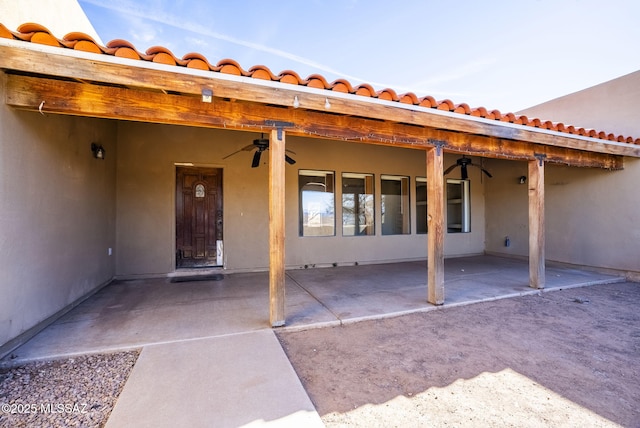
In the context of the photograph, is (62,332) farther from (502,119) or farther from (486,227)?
(486,227)

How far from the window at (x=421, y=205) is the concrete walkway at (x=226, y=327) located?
5.78ft

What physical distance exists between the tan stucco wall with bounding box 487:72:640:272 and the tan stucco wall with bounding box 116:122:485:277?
2966 mm

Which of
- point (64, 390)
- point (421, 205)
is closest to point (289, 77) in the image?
point (64, 390)

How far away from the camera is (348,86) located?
298 centimetres

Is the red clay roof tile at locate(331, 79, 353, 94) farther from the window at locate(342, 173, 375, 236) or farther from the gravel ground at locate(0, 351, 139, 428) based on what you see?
the window at locate(342, 173, 375, 236)

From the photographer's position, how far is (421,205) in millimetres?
7770

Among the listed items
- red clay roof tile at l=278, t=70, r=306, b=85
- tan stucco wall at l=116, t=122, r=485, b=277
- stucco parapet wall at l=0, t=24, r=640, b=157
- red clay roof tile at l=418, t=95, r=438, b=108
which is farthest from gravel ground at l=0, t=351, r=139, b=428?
red clay roof tile at l=418, t=95, r=438, b=108

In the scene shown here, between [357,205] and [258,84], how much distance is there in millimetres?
4706

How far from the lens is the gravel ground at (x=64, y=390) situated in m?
1.71

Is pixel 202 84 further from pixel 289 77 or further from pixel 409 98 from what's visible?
pixel 409 98

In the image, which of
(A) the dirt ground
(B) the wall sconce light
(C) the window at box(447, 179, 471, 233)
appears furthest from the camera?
(C) the window at box(447, 179, 471, 233)

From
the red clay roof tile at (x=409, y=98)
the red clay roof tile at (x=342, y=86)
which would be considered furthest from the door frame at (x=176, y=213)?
the red clay roof tile at (x=409, y=98)

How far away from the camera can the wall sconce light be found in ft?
13.7

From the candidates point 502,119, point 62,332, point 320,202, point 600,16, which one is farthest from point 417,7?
point 62,332
